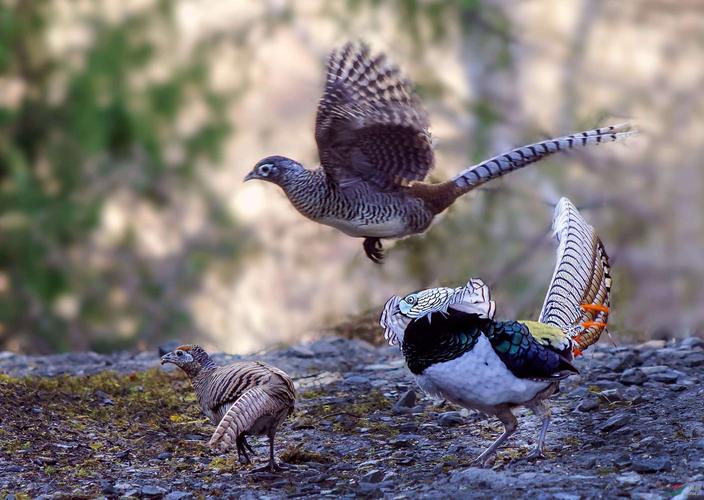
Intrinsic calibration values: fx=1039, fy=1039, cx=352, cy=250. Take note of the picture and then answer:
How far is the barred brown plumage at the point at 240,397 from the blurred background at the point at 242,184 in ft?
13.5

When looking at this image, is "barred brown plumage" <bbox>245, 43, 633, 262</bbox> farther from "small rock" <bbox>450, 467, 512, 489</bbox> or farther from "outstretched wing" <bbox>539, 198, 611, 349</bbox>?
"small rock" <bbox>450, 467, 512, 489</bbox>

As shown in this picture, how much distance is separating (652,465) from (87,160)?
32.7 ft

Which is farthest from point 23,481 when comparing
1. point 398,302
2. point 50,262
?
point 50,262

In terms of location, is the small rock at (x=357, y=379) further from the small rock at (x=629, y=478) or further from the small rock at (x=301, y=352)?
the small rock at (x=629, y=478)

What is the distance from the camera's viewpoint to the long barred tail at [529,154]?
605 centimetres

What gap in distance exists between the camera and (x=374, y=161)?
6613mm

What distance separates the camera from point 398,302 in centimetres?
467

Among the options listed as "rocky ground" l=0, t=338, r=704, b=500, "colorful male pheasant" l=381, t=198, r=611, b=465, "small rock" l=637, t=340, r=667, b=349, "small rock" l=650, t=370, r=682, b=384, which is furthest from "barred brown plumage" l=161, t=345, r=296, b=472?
"small rock" l=637, t=340, r=667, b=349

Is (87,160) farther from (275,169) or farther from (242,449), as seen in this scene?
(242,449)

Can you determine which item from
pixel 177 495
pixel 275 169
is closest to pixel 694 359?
pixel 275 169

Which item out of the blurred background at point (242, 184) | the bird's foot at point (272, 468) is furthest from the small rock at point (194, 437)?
the blurred background at point (242, 184)

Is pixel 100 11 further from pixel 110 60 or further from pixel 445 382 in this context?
pixel 445 382

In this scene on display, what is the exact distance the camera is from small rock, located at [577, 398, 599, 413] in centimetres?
561

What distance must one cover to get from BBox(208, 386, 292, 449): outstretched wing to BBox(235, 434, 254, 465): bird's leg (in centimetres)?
12
